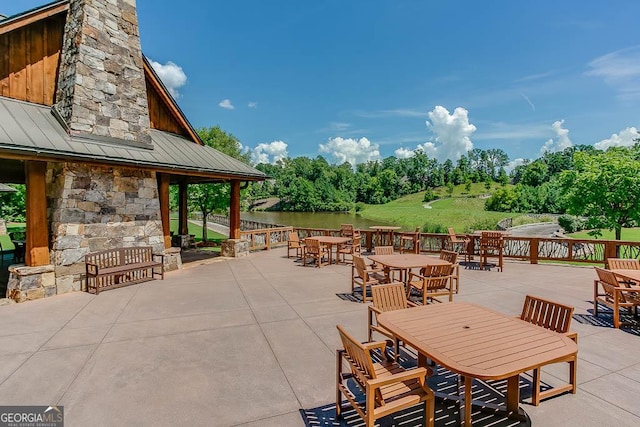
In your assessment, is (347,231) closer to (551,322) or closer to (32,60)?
(551,322)

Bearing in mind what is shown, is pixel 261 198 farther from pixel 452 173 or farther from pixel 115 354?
pixel 115 354

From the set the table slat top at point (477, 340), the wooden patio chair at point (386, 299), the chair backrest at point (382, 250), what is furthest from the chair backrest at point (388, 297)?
the chair backrest at point (382, 250)

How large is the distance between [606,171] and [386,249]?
12.2m

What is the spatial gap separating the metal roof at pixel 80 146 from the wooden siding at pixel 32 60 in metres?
0.31

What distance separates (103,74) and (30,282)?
4.79 meters

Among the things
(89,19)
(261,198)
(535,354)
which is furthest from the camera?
(261,198)

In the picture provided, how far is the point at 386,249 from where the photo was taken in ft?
24.6

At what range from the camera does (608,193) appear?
13.0m

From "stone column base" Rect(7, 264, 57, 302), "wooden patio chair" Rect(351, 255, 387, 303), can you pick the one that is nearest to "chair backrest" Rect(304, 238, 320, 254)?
"wooden patio chair" Rect(351, 255, 387, 303)

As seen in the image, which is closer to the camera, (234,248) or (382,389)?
(382,389)

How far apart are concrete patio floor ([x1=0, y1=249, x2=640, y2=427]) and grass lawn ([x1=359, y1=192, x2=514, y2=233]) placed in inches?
576

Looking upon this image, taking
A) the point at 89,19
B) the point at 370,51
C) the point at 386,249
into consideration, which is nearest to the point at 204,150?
the point at 89,19

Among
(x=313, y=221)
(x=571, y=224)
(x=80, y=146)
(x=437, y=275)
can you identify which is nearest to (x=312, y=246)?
(x=437, y=275)

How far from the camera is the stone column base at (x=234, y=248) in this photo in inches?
412
